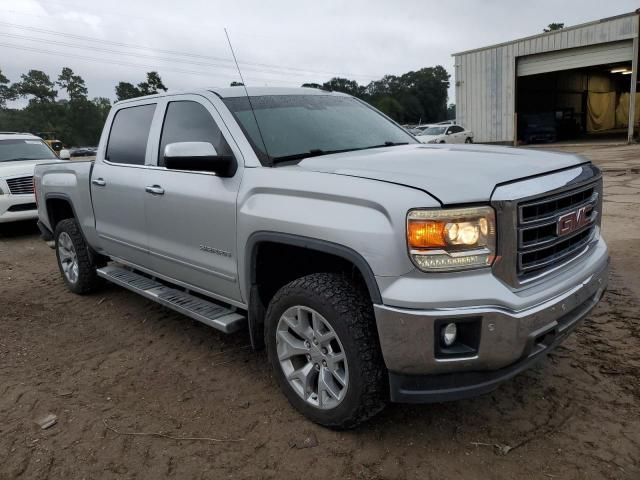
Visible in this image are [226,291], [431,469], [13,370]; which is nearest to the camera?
[431,469]

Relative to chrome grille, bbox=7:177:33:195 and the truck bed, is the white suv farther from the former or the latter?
the truck bed

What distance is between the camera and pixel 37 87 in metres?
80.0

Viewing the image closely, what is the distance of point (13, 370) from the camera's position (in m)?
3.78

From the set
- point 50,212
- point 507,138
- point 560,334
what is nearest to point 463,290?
point 560,334

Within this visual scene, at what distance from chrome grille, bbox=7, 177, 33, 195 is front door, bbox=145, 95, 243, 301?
20.8 feet

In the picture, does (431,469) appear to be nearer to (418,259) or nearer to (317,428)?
(317,428)

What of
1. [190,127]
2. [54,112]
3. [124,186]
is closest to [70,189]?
[124,186]

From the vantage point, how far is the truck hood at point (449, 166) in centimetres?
234

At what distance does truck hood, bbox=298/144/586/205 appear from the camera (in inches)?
92.0

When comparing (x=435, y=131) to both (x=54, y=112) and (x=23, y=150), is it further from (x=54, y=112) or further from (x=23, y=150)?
(x=54, y=112)

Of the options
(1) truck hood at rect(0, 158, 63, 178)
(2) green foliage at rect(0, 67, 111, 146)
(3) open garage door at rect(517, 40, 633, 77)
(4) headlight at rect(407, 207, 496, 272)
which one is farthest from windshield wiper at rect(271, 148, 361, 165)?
(2) green foliage at rect(0, 67, 111, 146)

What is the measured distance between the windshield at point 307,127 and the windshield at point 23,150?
8.13 metres

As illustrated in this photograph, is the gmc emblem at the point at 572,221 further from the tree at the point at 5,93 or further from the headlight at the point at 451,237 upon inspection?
the tree at the point at 5,93

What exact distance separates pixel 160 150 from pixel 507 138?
24582mm
